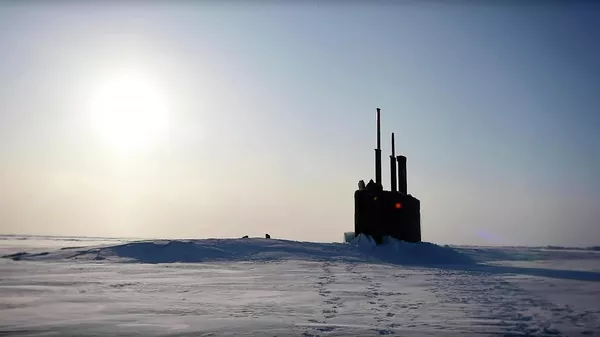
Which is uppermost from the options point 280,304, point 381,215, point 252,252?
point 381,215

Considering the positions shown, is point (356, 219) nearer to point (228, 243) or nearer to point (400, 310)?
point (228, 243)

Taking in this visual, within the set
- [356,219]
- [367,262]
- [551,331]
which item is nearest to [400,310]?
[551,331]

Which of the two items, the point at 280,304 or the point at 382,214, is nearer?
the point at 280,304

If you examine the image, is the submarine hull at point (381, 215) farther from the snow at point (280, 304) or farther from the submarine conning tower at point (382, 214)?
the snow at point (280, 304)

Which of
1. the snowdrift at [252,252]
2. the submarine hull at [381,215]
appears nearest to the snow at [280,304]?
the snowdrift at [252,252]

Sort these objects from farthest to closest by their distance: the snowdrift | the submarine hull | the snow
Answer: the submarine hull, the snowdrift, the snow

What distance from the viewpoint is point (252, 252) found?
25016 millimetres

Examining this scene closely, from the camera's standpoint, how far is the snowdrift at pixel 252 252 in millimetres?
22891

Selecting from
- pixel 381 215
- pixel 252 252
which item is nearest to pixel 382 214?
pixel 381 215

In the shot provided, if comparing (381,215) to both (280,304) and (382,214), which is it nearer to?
(382,214)

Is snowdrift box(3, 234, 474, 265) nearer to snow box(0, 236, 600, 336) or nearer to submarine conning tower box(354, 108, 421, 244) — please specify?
submarine conning tower box(354, 108, 421, 244)

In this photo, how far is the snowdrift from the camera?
22.9m

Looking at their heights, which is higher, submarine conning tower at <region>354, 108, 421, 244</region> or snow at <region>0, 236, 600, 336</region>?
submarine conning tower at <region>354, 108, 421, 244</region>

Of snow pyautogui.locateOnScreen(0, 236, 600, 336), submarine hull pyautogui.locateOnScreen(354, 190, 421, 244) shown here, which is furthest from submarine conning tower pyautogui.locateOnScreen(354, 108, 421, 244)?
snow pyautogui.locateOnScreen(0, 236, 600, 336)
